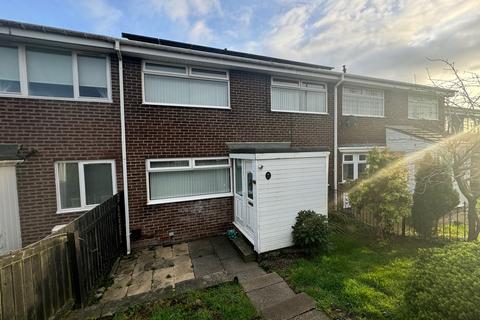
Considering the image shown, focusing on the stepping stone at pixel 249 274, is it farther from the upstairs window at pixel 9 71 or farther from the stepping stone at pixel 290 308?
the upstairs window at pixel 9 71

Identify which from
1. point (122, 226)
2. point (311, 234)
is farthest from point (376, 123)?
point (122, 226)

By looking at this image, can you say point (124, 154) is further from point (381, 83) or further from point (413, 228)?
point (381, 83)

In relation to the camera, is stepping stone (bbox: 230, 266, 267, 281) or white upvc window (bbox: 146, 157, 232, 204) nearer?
stepping stone (bbox: 230, 266, 267, 281)

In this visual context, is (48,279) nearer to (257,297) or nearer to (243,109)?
(257,297)

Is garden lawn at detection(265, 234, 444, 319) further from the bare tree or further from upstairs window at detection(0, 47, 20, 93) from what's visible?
upstairs window at detection(0, 47, 20, 93)

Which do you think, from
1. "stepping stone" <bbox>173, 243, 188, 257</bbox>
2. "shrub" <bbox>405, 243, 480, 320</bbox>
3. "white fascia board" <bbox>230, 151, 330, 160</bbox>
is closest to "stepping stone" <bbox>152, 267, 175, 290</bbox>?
"stepping stone" <bbox>173, 243, 188, 257</bbox>

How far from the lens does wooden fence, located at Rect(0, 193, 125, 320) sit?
2.55 metres

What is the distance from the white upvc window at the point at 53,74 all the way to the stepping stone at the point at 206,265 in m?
4.93

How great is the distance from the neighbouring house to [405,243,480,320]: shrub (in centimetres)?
280

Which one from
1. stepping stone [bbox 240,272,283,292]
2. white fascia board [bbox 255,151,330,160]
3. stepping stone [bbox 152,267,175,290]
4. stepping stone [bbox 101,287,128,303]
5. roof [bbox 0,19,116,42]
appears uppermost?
roof [bbox 0,19,116,42]

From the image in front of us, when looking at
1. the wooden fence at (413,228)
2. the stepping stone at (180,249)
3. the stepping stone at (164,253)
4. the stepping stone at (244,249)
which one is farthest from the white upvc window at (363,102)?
the stepping stone at (164,253)

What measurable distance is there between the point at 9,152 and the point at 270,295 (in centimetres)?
660

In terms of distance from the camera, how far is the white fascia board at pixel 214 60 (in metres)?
5.50

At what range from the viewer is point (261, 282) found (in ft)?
13.4
